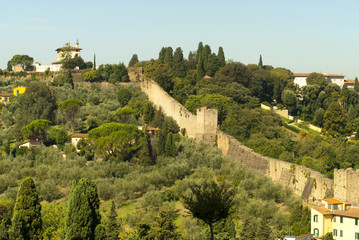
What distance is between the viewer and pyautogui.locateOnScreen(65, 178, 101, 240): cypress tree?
24375 millimetres

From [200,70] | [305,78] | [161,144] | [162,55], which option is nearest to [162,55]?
[162,55]

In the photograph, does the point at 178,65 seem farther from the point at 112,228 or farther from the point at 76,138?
the point at 112,228

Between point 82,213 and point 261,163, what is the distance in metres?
13.1

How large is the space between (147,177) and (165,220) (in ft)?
36.1

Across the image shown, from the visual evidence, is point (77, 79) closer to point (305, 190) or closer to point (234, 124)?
point (234, 124)

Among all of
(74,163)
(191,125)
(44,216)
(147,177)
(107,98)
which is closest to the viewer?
(44,216)

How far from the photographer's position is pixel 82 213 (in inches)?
977

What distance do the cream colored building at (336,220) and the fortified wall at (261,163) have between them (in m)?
1.18

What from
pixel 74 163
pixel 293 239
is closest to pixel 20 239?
pixel 293 239

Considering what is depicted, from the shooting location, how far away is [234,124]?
41219 millimetres

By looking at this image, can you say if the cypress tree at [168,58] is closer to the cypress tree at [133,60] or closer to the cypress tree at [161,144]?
the cypress tree at [133,60]

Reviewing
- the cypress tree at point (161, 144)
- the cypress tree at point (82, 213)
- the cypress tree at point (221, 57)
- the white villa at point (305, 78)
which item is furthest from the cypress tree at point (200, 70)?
the cypress tree at point (82, 213)

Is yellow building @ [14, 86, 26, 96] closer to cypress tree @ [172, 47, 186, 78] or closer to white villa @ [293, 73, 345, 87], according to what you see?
cypress tree @ [172, 47, 186, 78]

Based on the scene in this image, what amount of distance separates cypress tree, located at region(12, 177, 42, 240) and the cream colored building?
11745 millimetres
